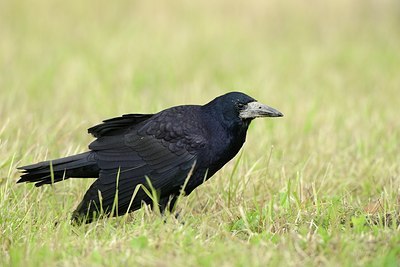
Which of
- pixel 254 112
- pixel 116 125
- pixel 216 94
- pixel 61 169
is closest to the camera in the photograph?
pixel 61 169

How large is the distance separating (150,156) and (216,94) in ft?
13.0

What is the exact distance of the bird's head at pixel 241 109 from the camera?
479cm

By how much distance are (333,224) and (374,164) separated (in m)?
1.78

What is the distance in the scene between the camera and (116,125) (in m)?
4.92

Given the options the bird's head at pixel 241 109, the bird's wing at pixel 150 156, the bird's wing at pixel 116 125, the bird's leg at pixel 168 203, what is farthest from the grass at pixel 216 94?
the bird's wing at pixel 116 125

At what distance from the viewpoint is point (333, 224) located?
429 cm

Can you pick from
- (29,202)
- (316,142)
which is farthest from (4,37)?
(29,202)

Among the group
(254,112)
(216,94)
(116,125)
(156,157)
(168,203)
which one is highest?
(216,94)

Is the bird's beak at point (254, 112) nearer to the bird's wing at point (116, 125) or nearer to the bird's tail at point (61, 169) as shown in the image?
the bird's wing at point (116, 125)

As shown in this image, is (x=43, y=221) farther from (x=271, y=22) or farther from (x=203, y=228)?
(x=271, y=22)

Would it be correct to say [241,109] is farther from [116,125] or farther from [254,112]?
[116,125]

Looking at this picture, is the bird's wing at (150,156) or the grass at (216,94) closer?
the grass at (216,94)

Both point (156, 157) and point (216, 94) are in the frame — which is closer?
point (156, 157)

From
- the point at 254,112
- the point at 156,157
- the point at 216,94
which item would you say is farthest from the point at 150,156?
the point at 216,94
